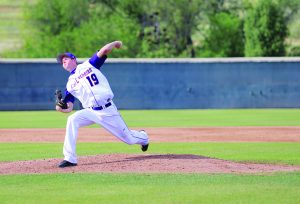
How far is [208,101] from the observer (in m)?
32.3

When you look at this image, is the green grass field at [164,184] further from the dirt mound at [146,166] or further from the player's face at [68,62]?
the player's face at [68,62]

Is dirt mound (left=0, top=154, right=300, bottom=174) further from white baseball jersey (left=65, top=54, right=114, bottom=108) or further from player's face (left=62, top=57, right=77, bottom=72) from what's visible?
player's face (left=62, top=57, right=77, bottom=72)

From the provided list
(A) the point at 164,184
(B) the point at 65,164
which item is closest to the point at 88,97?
(B) the point at 65,164

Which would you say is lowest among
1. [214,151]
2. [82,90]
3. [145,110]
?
[145,110]

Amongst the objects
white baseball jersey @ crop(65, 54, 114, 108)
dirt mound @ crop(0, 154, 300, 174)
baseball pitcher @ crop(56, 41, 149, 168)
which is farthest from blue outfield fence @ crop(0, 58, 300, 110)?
white baseball jersey @ crop(65, 54, 114, 108)

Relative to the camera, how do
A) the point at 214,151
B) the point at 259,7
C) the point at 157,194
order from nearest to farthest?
the point at 157,194 → the point at 214,151 → the point at 259,7

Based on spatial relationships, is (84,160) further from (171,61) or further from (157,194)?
(171,61)

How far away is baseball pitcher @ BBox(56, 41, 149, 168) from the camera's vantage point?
1213cm

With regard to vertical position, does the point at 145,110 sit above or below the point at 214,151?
below

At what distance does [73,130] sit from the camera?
1220 cm

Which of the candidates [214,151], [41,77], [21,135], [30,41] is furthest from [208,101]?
[30,41]

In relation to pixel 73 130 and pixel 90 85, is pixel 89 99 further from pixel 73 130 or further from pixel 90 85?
pixel 73 130

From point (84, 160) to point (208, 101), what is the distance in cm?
1974

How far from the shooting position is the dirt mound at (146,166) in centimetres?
1177
